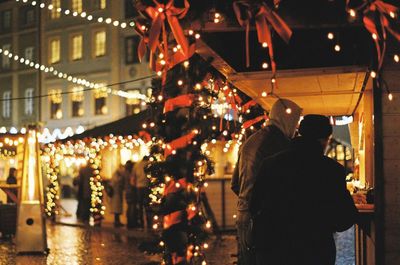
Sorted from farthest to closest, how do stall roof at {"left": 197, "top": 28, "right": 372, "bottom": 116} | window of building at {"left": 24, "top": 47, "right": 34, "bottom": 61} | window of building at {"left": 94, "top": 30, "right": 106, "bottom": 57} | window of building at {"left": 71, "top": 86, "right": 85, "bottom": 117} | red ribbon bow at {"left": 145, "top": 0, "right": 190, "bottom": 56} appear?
window of building at {"left": 24, "top": 47, "right": 34, "bottom": 61}
window of building at {"left": 71, "top": 86, "right": 85, "bottom": 117}
window of building at {"left": 94, "top": 30, "right": 106, "bottom": 57}
stall roof at {"left": 197, "top": 28, "right": 372, "bottom": 116}
red ribbon bow at {"left": 145, "top": 0, "right": 190, "bottom": 56}

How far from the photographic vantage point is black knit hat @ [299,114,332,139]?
17.3 ft

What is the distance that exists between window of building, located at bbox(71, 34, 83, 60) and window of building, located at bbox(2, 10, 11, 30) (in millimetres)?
7116

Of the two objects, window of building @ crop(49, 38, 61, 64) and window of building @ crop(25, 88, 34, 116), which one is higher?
window of building @ crop(49, 38, 61, 64)

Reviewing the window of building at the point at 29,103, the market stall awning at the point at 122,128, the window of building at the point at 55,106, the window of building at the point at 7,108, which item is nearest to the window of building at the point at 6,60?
the window of building at the point at 7,108

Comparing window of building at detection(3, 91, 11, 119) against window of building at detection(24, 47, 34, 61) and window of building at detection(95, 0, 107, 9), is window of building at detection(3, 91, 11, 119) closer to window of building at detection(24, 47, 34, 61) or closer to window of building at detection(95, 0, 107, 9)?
window of building at detection(24, 47, 34, 61)

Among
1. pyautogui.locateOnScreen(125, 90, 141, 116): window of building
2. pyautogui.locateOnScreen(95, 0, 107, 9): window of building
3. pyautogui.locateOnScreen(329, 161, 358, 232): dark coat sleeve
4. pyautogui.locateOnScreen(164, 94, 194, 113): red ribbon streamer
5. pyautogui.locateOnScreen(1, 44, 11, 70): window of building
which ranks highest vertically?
pyautogui.locateOnScreen(95, 0, 107, 9): window of building

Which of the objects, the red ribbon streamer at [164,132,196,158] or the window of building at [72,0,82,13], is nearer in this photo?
the red ribbon streamer at [164,132,196,158]

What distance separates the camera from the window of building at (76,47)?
143ft

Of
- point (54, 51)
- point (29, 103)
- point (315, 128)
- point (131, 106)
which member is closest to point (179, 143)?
point (315, 128)

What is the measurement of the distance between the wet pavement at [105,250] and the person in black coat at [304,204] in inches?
233

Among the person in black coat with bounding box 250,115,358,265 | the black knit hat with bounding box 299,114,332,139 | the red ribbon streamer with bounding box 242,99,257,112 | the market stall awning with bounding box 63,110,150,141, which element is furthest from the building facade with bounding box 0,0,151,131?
the person in black coat with bounding box 250,115,358,265

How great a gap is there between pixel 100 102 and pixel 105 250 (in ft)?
88.9

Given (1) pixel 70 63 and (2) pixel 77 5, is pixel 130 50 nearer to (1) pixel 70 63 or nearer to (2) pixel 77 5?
(2) pixel 77 5

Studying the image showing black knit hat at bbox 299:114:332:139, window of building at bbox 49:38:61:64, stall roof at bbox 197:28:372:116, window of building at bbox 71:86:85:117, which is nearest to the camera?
black knit hat at bbox 299:114:332:139
